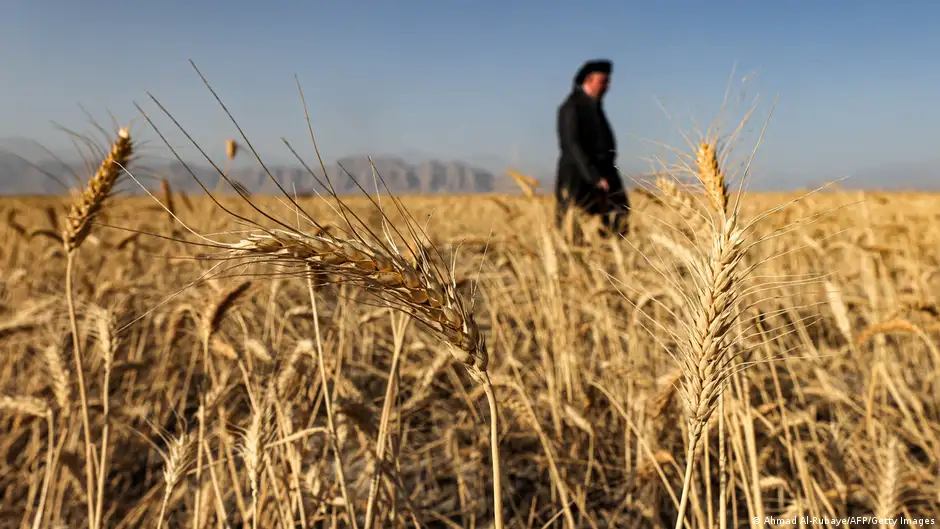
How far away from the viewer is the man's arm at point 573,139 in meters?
5.27

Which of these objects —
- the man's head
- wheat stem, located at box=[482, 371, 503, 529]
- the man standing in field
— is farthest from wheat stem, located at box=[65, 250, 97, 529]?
the man's head

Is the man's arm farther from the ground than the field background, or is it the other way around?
the man's arm

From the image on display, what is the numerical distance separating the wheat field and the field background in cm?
2

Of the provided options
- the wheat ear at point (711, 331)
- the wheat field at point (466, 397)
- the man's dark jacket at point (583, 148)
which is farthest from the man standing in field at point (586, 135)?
the wheat ear at point (711, 331)

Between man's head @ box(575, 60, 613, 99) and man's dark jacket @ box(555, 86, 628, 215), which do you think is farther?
man's head @ box(575, 60, 613, 99)

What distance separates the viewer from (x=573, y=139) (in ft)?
17.7

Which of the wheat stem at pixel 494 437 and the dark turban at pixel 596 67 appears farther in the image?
the dark turban at pixel 596 67

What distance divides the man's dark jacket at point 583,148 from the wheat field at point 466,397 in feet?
5.07

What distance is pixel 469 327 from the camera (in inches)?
27.0

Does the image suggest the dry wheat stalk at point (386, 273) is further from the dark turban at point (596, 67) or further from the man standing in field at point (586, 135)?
the dark turban at point (596, 67)

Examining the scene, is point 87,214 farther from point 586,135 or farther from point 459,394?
point 586,135

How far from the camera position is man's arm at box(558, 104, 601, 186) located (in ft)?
17.3

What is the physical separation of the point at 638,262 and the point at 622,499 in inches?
83.2

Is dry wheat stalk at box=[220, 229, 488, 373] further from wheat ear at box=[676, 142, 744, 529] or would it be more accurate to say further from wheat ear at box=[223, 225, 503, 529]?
wheat ear at box=[676, 142, 744, 529]
